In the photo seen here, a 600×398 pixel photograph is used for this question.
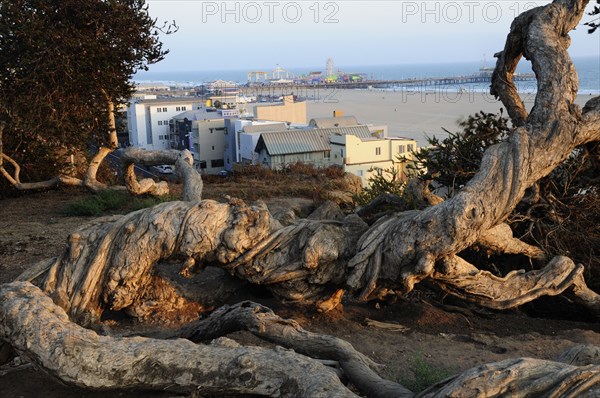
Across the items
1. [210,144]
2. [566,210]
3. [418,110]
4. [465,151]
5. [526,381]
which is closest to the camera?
[526,381]

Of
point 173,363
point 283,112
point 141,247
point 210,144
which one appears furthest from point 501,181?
point 283,112

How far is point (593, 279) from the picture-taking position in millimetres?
7816

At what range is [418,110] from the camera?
6625 centimetres

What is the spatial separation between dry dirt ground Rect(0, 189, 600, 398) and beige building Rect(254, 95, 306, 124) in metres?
49.5

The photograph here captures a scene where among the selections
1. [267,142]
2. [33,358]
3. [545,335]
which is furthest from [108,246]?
[267,142]

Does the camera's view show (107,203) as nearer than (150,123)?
Yes

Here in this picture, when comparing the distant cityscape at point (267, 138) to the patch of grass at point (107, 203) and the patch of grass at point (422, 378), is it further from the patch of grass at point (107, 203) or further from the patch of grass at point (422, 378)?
the patch of grass at point (422, 378)

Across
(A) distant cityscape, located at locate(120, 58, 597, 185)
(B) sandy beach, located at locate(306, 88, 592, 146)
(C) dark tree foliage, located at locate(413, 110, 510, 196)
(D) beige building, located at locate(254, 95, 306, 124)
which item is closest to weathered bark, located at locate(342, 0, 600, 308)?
(C) dark tree foliage, located at locate(413, 110, 510, 196)

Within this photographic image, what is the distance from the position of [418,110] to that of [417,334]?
61371 millimetres

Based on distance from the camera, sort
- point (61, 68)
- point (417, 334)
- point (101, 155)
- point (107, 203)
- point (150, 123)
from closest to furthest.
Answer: point (417, 334), point (107, 203), point (61, 68), point (101, 155), point (150, 123)

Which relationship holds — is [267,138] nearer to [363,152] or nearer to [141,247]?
[363,152]

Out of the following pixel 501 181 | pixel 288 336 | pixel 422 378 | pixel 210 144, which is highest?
pixel 501 181

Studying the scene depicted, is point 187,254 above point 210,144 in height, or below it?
above

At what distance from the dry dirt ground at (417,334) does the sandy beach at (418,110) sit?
34064 millimetres
